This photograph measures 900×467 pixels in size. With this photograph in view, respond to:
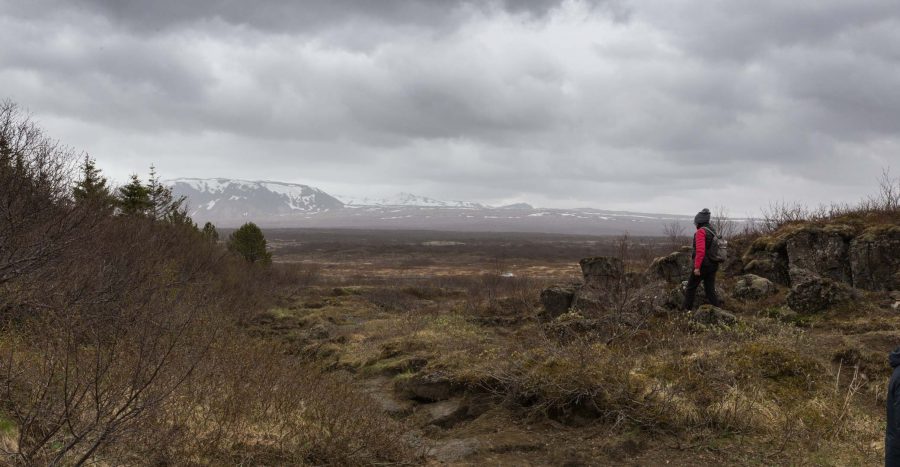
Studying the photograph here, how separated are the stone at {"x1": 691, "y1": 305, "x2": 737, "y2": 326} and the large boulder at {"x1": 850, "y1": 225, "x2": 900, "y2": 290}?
392 centimetres

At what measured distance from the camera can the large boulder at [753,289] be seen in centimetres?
1088

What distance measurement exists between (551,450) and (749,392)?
2581mm

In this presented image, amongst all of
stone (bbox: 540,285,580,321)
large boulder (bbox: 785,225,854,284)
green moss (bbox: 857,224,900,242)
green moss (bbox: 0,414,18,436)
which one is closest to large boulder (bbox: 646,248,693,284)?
stone (bbox: 540,285,580,321)

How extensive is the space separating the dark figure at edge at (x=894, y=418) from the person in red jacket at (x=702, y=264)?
6528mm

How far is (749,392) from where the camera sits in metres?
6.20

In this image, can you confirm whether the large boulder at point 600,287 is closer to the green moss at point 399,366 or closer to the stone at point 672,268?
the stone at point 672,268

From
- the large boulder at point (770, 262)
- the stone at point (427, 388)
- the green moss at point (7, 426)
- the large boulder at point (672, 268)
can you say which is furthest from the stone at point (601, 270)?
the green moss at point (7, 426)

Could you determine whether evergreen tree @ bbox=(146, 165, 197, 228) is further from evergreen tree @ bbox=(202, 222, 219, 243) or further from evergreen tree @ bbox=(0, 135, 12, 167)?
evergreen tree @ bbox=(0, 135, 12, 167)

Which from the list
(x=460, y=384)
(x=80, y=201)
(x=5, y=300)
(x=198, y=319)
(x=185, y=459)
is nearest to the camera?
(x=185, y=459)

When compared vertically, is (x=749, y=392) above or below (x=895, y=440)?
below

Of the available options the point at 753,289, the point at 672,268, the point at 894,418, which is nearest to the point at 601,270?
the point at 672,268

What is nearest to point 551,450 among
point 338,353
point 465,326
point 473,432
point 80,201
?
point 473,432

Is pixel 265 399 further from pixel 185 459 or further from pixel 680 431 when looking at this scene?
pixel 680 431

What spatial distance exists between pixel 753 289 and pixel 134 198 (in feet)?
88.2
